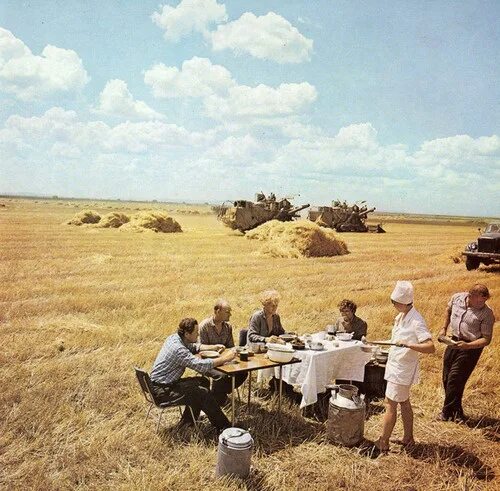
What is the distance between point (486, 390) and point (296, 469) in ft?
13.8

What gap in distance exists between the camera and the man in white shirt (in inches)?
225

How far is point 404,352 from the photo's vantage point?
5.84 metres

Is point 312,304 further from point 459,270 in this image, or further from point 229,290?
point 459,270

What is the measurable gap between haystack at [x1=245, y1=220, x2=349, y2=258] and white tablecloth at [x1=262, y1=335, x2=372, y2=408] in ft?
56.4

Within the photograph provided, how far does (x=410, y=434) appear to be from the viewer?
6.14 meters

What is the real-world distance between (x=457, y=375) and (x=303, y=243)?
741 inches

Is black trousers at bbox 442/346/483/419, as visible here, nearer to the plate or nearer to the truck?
the plate

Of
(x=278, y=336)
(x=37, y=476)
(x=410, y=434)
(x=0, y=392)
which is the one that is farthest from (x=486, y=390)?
(x=0, y=392)

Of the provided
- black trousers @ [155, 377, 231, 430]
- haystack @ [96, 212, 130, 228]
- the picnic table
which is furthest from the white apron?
haystack @ [96, 212, 130, 228]

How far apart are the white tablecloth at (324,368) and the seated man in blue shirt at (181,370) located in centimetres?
116

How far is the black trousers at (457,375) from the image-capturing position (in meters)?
6.88

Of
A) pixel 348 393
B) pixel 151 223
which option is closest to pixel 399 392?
pixel 348 393

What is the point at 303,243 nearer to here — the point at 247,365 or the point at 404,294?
the point at 247,365

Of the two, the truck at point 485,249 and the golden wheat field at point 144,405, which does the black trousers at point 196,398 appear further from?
the truck at point 485,249
